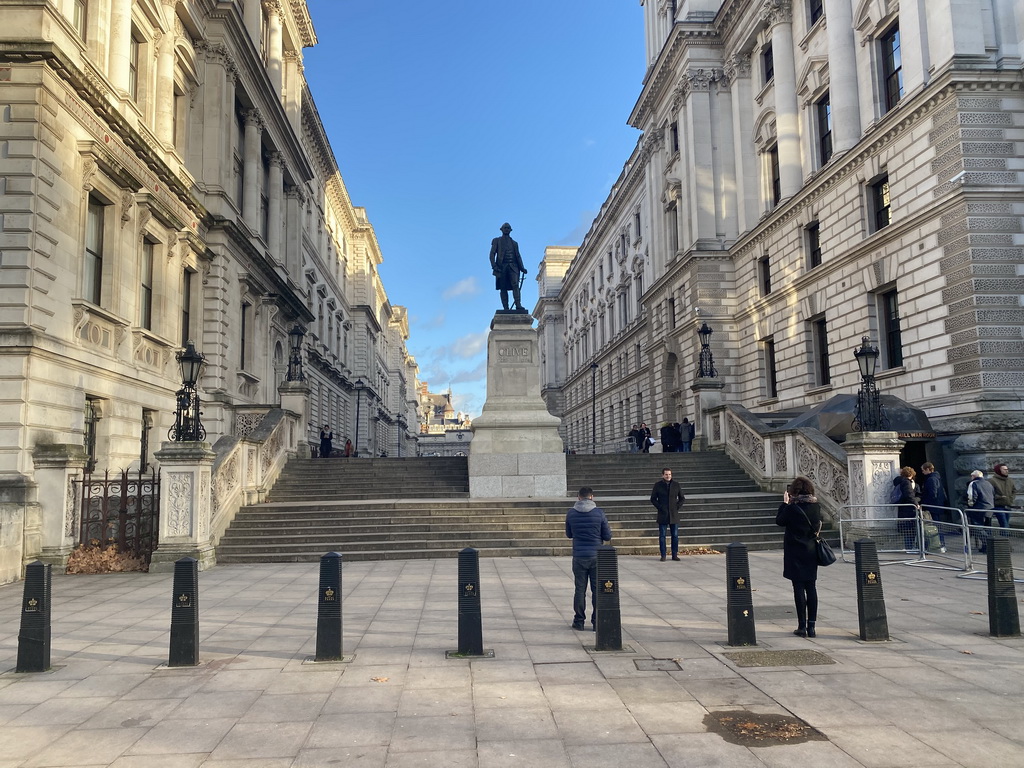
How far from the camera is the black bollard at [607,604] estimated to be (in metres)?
7.28

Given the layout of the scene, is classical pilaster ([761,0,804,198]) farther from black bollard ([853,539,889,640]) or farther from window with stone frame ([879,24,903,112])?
black bollard ([853,539,889,640])

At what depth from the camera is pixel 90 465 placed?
16734 millimetres

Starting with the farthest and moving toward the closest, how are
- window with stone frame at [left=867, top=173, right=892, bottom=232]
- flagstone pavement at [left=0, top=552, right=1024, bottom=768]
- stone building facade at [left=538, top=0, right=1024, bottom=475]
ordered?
window with stone frame at [left=867, top=173, right=892, bottom=232]
stone building facade at [left=538, top=0, right=1024, bottom=475]
flagstone pavement at [left=0, top=552, right=1024, bottom=768]

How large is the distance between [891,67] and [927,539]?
56.1 ft

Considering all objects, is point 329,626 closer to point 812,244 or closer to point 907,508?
point 907,508

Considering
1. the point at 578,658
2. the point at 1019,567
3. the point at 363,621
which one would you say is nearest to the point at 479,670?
the point at 578,658

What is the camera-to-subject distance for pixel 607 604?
735 centimetres

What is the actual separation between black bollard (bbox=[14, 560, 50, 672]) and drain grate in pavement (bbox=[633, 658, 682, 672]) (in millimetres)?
5556

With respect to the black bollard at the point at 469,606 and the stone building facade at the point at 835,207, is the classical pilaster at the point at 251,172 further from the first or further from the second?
the black bollard at the point at 469,606

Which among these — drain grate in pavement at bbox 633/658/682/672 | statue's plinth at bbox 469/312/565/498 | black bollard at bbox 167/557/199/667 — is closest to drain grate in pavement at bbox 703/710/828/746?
drain grate in pavement at bbox 633/658/682/672

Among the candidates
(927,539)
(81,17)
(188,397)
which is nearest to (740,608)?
(927,539)

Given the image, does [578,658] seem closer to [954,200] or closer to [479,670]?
[479,670]

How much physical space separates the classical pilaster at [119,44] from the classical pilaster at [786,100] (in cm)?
2408

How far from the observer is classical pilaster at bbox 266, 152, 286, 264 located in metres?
35.4
